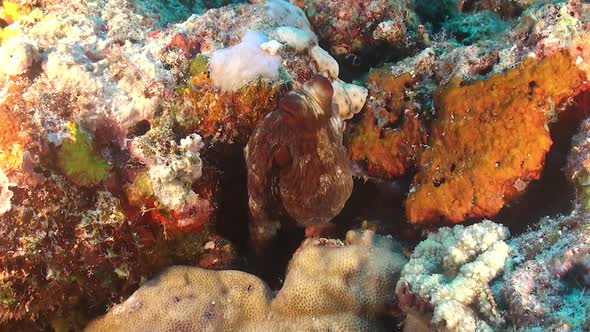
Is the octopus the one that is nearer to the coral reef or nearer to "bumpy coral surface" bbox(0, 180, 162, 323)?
the coral reef

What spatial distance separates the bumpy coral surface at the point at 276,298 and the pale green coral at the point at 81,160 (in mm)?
946

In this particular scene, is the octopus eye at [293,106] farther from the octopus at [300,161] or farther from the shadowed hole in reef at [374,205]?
the shadowed hole in reef at [374,205]

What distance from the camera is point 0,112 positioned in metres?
2.71

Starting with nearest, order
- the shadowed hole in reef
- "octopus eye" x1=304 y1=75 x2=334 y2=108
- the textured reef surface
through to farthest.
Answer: the textured reef surface → "octopus eye" x1=304 y1=75 x2=334 y2=108 → the shadowed hole in reef

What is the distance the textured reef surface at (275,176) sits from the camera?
2.61 metres

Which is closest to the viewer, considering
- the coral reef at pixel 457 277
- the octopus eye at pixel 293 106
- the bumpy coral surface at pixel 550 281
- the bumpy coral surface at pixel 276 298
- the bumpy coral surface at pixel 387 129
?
the bumpy coral surface at pixel 550 281

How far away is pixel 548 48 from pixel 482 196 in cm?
125

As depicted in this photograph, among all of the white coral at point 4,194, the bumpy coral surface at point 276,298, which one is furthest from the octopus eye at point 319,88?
the white coral at point 4,194

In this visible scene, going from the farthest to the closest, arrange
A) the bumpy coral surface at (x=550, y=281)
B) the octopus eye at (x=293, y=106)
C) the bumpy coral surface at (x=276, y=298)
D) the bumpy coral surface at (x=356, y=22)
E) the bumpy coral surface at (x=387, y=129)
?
the bumpy coral surface at (x=356, y=22)
the bumpy coral surface at (x=387, y=129)
the bumpy coral surface at (x=276, y=298)
the octopus eye at (x=293, y=106)
the bumpy coral surface at (x=550, y=281)

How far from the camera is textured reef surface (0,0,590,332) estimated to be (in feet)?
8.55

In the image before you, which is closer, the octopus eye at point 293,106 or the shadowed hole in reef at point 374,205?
the octopus eye at point 293,106

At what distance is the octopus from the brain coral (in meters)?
0.82

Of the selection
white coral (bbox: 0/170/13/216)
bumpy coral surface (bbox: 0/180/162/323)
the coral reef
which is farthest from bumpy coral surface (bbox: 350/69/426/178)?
white coral (bbox: 0/170/13/216)

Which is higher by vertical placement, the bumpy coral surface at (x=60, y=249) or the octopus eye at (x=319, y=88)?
the octopus eye at (x=319, y=88)
